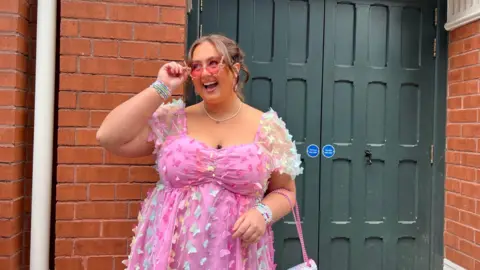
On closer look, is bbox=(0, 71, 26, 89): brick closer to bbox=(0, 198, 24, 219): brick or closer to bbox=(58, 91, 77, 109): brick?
bbox=(58, 91, 77, 109): brick

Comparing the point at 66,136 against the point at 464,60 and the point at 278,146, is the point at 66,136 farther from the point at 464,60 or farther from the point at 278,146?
the point at 464,60

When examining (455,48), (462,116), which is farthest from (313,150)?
(455,48)

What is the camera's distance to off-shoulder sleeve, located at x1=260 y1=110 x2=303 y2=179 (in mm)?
1884

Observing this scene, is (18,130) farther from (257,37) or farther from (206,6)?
(257,37)

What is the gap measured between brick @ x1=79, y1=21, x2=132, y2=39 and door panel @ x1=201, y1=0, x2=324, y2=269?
89cm

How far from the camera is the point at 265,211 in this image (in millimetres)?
1812

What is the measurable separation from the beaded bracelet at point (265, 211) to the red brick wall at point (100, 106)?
0.82 m

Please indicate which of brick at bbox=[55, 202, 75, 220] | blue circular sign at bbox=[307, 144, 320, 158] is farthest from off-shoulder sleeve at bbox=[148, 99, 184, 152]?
blue circular sign at bbox=[307, 144, 320, 158]

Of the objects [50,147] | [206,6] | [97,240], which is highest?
[206,6]

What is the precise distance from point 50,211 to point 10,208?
201mm

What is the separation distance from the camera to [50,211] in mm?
2346

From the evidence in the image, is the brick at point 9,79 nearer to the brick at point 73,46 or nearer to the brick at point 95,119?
the brick at point 73,46

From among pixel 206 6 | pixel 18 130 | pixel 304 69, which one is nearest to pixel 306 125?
pixel 304 69

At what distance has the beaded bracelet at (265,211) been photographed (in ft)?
5.91
